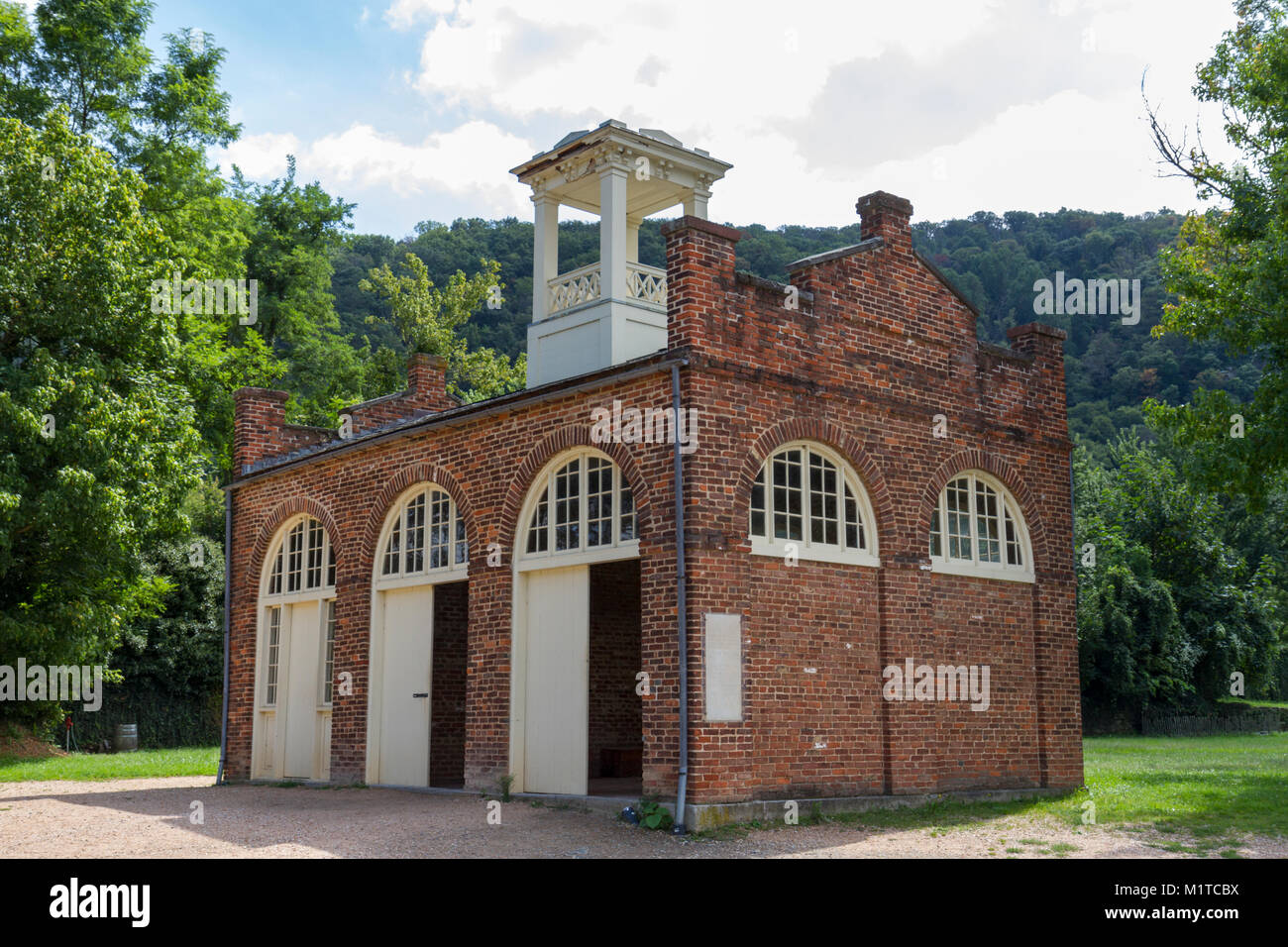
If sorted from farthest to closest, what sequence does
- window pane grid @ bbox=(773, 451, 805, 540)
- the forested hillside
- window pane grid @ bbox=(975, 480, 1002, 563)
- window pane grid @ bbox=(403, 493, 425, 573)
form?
1. the forested hillside
2. window pane grid @ bbox=(403, 493, 425, 573)
3. window pane grid @ bbox=(975, 480, 1002, 563)
4. window pane grid @ bbox=(773, 451, 805, 540)

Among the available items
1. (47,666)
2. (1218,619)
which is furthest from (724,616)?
(1218,619)

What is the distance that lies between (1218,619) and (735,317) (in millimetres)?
31410

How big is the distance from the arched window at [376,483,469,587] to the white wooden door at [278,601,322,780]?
2.20 metres

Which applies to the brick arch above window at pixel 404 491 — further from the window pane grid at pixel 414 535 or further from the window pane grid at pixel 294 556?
the window pane grid at pixel 294 556

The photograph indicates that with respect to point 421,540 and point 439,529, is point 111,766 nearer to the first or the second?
point 421,540

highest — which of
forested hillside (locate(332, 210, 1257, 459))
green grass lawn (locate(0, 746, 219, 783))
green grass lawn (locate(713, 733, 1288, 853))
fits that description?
→ forested hillside (locate(332, 210, 1257, 459))

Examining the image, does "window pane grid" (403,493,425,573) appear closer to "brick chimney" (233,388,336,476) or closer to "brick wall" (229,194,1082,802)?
"brick wall" (229,194,1082,802)

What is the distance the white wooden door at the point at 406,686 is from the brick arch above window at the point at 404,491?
81cm

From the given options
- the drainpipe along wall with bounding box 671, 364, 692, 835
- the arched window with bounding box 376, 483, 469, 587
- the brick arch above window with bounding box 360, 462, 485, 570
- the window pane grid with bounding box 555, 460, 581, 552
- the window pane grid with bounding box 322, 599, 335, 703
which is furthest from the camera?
the window pane grid with bounding box 322, 599, 335, 703

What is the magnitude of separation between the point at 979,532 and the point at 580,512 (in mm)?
5430

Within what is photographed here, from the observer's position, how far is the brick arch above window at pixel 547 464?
508 inches

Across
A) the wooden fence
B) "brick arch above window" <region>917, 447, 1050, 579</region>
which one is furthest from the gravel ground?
the wooden fence

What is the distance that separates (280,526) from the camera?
19.1 meters

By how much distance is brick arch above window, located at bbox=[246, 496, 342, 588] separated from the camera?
1773 cm
